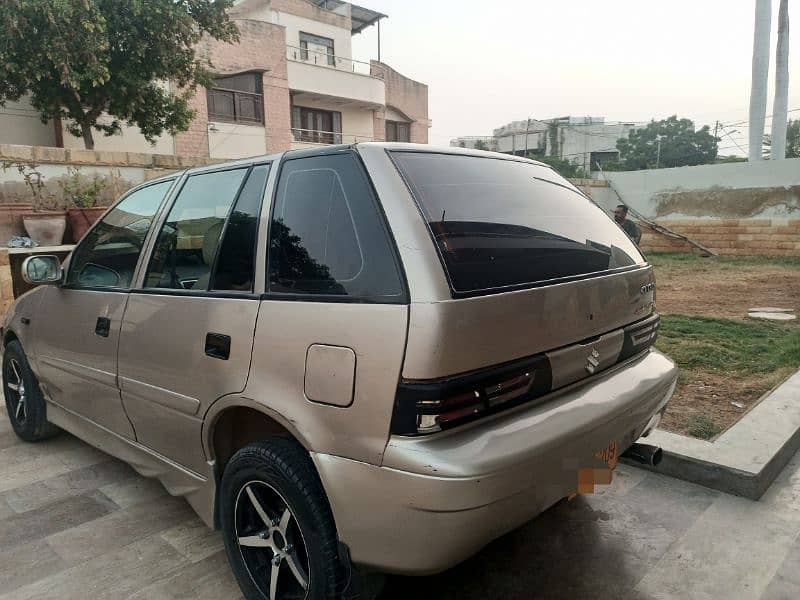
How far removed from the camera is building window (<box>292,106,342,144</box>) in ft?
84.3

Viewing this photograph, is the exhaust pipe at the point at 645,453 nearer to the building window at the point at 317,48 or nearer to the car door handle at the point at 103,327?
the car door handle at the point at 103,327

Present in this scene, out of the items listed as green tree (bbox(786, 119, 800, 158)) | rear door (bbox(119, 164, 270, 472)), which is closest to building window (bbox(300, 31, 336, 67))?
rear door (bbox(119, 164, 270, 472))

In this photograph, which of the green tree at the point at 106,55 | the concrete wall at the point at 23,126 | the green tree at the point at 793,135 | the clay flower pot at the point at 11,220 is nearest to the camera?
the clay flower pot at the point at 11,220

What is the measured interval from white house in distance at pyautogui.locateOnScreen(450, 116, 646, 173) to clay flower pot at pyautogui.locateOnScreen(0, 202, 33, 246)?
1506 inches

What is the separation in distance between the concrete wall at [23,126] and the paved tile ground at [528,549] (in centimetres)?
1623

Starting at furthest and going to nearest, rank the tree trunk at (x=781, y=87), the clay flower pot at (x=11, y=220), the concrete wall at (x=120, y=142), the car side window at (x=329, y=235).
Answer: the tree trunk at (x=781, y=87)
the concrete wall at (x=120, y=142)
the clay flower pot at (x=11, y=220)
the car side window at (x=329, y=235)

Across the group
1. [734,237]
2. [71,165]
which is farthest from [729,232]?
[71,165]

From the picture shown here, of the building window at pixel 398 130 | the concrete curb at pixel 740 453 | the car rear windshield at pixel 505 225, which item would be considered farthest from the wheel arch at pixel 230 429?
the building window at pixel 398 130

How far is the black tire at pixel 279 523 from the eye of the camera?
1.87 meters

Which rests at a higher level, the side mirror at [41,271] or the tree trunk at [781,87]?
the tree trunk at [781,87]

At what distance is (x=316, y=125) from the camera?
26.6 metres

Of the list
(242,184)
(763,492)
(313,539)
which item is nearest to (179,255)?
(242,184)

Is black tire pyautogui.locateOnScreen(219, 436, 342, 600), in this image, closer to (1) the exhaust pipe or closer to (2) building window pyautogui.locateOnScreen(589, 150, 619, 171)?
Answer: (1) the exhaust pipe

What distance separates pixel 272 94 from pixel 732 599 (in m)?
23.9
